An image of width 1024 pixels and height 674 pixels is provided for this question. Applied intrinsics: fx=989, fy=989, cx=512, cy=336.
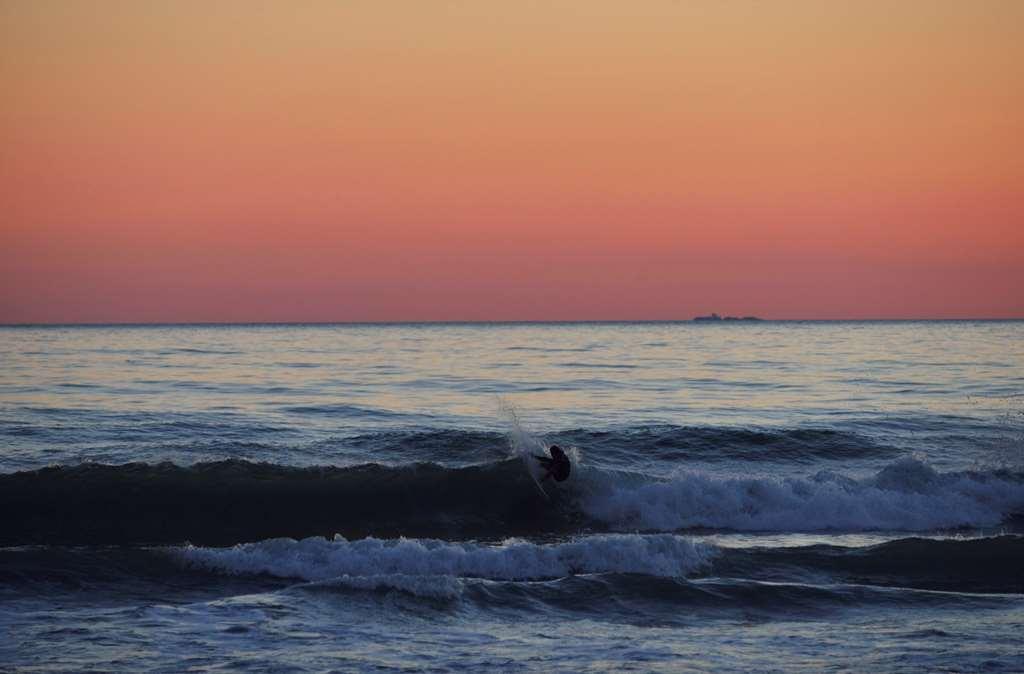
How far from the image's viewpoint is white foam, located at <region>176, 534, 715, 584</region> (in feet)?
44.4

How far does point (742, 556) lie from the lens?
1447 cm

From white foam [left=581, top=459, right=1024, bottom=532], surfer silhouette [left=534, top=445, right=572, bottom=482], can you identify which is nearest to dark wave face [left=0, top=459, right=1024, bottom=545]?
white foam [left=581, top=459, right=1024, bottom=532]

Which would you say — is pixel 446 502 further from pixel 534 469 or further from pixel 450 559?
pixel 450 559

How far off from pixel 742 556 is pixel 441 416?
15227 mm

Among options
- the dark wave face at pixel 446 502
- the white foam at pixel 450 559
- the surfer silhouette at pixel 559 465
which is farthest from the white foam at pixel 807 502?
the white foam at pixel 450 559

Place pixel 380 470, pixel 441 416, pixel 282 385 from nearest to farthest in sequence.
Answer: pixel 380 470 < pixel 441 416 < pixel 282 385

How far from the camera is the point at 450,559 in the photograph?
1372 cm

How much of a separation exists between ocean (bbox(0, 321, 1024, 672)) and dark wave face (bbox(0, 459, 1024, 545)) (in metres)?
0.06

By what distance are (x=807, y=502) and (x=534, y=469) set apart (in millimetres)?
5414

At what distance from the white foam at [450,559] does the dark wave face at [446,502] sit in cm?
347

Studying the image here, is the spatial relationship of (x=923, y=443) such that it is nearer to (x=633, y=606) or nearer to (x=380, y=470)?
(x=380, y=470)

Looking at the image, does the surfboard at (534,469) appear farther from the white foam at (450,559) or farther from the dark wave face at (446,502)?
the white foam at (450,559)

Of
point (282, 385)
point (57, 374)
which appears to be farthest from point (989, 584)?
point (57, 374)

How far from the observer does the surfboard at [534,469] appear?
65.2 ft
